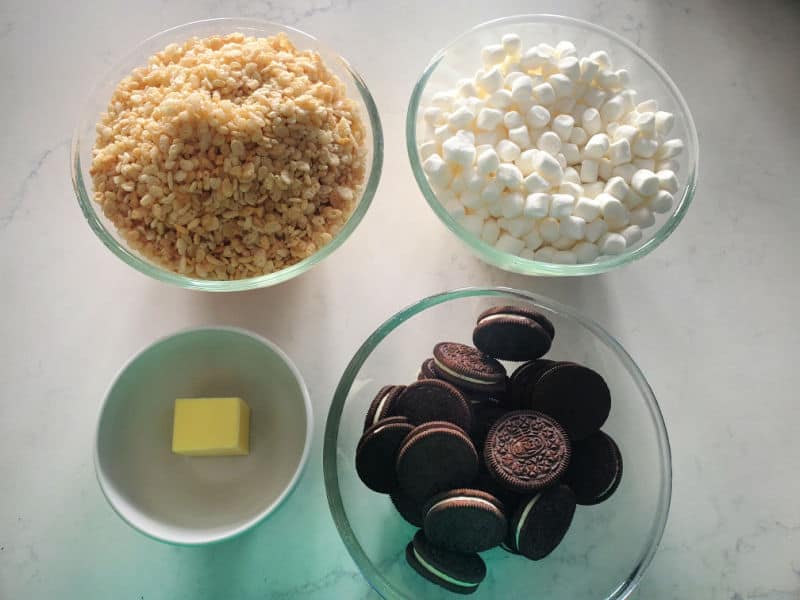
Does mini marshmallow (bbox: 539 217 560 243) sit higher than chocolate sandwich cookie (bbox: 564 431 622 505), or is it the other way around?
mini marshmallow (bbox: 539 217 560 243)

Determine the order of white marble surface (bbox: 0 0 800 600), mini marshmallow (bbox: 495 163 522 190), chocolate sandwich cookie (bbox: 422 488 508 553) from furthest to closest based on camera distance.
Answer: white marble surface (bbox: 0 0 800 600) → mini marshmallow (bbox: 495 163 522 190) → chocolate sandwich cookie (bbox: 422 488 508 553)

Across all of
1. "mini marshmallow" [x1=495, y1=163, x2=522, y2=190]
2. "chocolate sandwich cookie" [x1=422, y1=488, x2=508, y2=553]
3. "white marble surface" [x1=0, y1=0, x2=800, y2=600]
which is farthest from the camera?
"white marble surface" [x1=0, y1=0, x2=800, y2=600]

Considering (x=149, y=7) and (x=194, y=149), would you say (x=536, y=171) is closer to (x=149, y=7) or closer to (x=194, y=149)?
(x=194, y=149)

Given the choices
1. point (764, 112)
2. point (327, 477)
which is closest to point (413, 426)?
point (327, 477)

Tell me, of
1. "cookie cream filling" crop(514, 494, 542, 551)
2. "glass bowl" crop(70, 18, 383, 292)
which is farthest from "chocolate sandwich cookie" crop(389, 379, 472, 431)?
"glass bowl" crop(70, 18, 383, 292)

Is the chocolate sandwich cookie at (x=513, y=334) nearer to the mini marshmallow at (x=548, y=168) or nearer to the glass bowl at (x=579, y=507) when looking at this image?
the glass bowl at (x=579, y=507)

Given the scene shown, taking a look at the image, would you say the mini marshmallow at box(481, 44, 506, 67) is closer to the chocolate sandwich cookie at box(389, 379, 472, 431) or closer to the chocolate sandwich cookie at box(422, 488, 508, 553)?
the chocolate sandwich cookie at box(389, 379, 472, 431)
